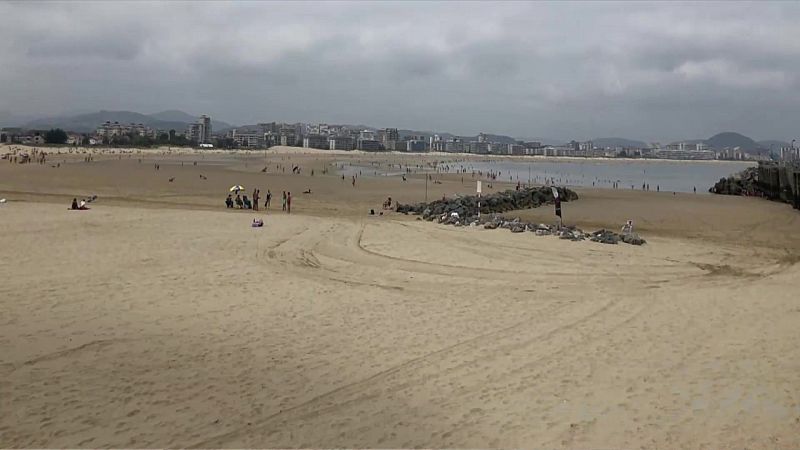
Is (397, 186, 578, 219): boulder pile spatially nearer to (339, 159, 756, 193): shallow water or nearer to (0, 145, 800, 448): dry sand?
(0, 145, 800, 448): dry sand

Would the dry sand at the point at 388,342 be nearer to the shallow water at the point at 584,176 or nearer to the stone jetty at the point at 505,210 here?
the stone jetty at the point at 505,210

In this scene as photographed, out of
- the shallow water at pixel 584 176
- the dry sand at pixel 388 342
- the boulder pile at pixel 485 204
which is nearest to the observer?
the dry sand at pixel 388 342

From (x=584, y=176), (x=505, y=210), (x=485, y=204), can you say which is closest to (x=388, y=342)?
(x=485, y=204)

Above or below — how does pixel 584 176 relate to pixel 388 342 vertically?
above

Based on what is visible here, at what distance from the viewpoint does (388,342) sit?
25.8 feet

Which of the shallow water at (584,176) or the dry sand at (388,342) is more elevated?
the shallow water at (584,176)

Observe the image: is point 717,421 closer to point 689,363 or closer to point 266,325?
point 689,363

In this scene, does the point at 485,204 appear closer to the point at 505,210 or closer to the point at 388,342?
the point at 505,210

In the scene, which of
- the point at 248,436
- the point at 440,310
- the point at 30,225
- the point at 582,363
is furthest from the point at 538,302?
the point at 30,225

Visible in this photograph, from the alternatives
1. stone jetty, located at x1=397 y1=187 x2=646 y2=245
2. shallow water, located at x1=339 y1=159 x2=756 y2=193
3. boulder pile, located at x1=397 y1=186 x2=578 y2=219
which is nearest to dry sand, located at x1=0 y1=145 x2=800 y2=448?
Answer: stone jetty, located at x1=397 y1=187 x2=646 y2=245

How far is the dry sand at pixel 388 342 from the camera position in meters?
5.45

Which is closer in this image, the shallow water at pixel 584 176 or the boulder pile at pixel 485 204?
the boulder pile at pixel 485 204

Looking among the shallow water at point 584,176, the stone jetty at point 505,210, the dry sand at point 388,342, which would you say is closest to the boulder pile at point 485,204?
the stone jetty at point 505,210

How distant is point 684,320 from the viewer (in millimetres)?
9219
